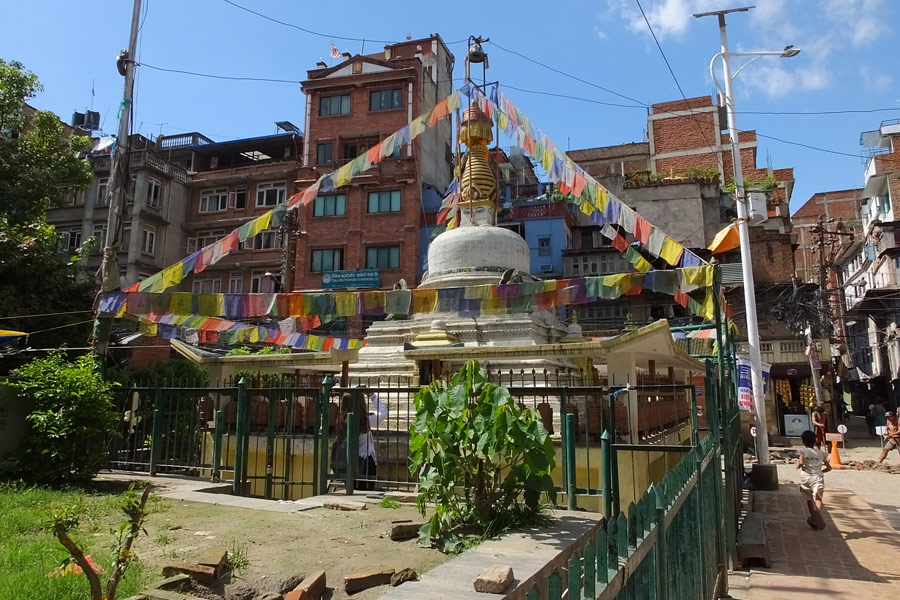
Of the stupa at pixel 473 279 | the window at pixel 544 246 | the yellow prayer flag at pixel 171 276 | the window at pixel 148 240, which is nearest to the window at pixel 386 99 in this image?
the window at pixel 544 246

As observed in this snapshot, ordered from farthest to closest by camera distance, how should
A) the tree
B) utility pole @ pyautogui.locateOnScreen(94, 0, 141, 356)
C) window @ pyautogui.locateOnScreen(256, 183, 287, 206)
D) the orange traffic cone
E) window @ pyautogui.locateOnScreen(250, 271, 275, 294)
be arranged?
window @ pyautogui.locateOnScreen(256, 183, 287, 206) < window @ pyautogui.locateOnScreen(250, 271, 275, 294) < the orange traffic cone < the tree < utility pole @ pyautogui.locateOnScreen(94, 0, 141, 356)

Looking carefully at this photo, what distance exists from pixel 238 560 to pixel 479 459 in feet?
6.81

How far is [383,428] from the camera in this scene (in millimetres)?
10844

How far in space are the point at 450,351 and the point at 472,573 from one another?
25.5ft

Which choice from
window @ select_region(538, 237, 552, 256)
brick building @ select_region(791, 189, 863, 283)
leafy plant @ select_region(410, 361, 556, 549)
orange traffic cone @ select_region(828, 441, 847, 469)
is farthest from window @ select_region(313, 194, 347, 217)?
brick building @ select_region(791, 189, 863, 283)

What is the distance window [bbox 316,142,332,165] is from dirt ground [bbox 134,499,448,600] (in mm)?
28131

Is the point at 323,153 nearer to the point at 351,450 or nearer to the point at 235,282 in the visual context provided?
the point at 235,282

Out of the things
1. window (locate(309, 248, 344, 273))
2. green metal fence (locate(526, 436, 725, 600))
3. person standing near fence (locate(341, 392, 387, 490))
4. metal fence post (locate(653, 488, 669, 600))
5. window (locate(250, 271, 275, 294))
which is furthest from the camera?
window (locate(250, 271, 275, 294))

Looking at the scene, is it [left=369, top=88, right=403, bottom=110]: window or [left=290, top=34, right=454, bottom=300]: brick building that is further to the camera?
[left=369, top=88, right=403, bottom=110]: window

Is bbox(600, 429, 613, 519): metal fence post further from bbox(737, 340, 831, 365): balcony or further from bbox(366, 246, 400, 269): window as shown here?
bbox(737, 340, 831, 365): balcony

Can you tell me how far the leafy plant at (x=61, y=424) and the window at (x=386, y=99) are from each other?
26.5 metres

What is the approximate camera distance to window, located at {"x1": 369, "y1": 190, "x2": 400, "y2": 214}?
31938 mm

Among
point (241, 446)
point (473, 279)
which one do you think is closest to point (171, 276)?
point (241, 446)

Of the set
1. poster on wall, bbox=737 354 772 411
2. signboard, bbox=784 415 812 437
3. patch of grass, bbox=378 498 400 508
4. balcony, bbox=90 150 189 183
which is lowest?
patch of grass, bbox=378 498 400 508
